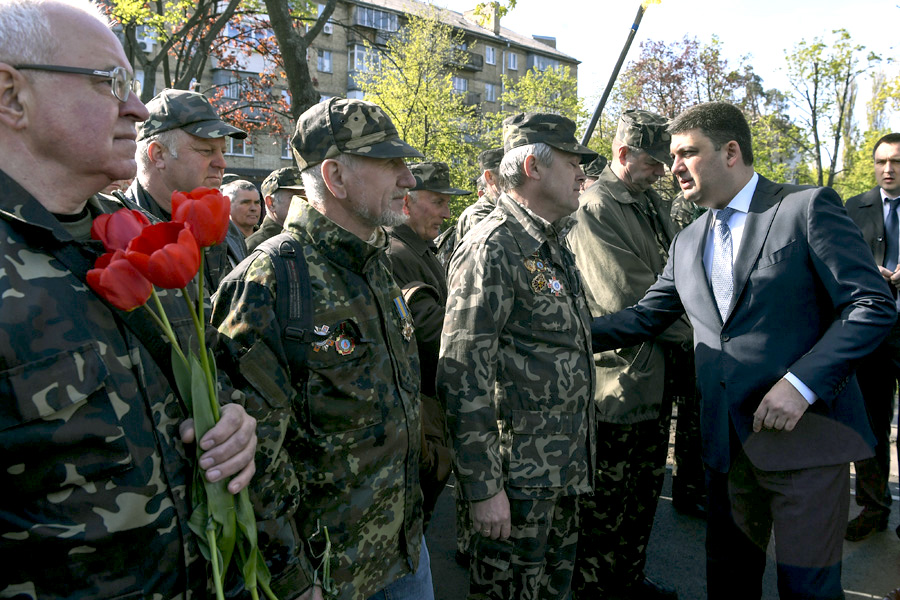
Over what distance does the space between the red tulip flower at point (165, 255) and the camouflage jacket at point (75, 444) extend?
0.18m

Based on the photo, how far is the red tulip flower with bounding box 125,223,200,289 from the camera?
1215 mm

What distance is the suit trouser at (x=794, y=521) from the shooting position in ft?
8.72

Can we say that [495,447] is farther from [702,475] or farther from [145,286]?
[702,475]

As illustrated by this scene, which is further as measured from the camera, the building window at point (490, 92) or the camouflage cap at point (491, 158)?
the building window at point (490, 92)

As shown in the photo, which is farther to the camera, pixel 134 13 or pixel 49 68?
pixel 134 13

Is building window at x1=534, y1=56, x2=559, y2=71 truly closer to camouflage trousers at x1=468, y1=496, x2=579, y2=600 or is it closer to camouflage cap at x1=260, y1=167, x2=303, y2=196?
camouflage cap at x1=260, y1=167, x2=303, y2=196

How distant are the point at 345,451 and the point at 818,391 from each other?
6.04ft

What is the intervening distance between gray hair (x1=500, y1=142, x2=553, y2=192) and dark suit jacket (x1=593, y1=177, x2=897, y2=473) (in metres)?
0.94

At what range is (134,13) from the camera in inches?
361

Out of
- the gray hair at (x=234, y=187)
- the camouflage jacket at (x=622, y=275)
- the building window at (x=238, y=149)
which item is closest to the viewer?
the camouflage jacket at (x=622, y=275)

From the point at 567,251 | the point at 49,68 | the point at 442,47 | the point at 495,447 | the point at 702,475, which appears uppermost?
the point at 442,47

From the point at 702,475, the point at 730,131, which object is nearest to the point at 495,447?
the point at 730,131

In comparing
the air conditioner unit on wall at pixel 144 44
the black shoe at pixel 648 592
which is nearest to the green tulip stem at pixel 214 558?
the black shoe at pixel 648 592

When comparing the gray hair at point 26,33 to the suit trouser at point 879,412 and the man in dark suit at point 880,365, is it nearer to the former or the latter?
the man in dark suit at point 880,365
